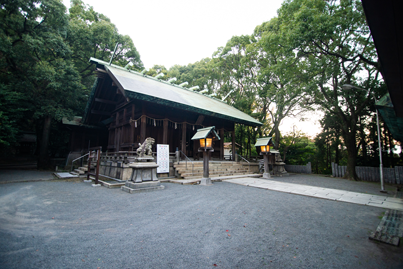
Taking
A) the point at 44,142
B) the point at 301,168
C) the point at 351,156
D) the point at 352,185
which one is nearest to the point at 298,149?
the point at 301,168

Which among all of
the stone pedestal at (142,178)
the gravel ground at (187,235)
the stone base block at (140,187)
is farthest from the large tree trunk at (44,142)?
the stone base block at (140,187)

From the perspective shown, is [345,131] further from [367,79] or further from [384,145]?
[384,145]

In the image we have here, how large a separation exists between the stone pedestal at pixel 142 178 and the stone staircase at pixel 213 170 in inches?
97.2

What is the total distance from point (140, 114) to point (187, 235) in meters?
8.68

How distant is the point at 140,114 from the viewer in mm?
10398

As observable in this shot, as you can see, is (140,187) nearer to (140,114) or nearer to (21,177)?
(140,114)

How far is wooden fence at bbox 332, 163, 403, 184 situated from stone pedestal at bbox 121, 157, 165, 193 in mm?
13439

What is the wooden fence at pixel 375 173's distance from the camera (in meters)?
10.3

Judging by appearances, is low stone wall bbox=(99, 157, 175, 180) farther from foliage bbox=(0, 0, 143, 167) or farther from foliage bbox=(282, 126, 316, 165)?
foliage bbox=(282, 126, 316, 165)

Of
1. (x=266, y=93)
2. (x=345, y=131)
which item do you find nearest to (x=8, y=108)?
(x=266, y=93)

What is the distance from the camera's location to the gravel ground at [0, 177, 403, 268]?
2229mm

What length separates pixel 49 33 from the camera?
1098 cm

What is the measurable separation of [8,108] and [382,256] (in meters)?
15.4

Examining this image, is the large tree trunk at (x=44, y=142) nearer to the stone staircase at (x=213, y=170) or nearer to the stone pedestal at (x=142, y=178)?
the stone staircase at (x=213, y=170)
